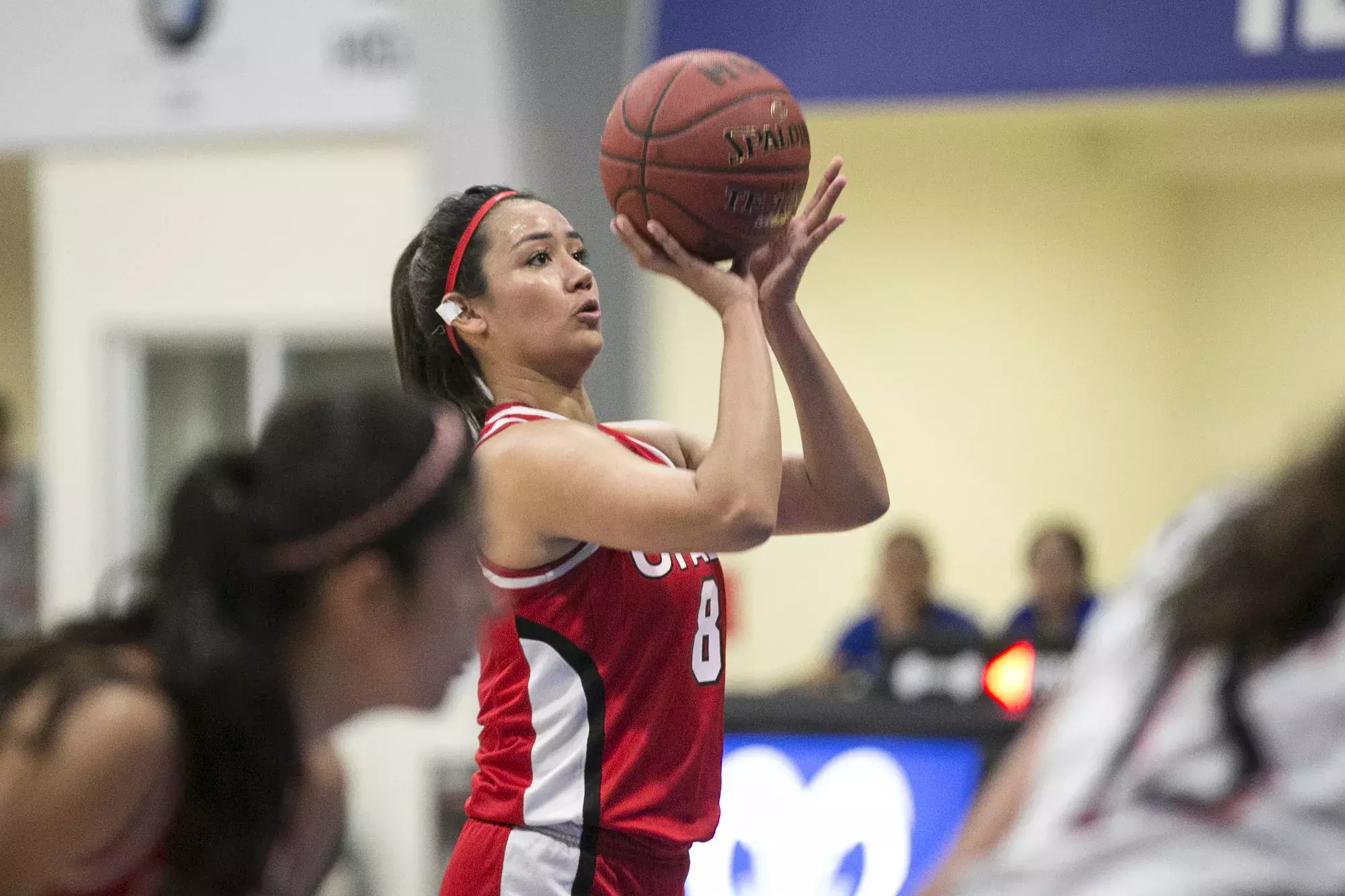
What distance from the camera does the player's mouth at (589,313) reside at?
261cm

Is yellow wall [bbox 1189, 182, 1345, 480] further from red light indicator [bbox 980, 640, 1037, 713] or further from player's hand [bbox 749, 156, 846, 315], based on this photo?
player's hand [bbox 749, 156, 846, 315]

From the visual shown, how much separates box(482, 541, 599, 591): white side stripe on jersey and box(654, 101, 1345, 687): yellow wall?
5.00 meters

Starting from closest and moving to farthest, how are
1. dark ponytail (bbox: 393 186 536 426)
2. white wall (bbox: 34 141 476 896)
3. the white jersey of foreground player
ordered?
the white jersey of foreground player, dark ponytail (bbox: 393 186 536 426), white wall (bbox: 34 141 476 896)

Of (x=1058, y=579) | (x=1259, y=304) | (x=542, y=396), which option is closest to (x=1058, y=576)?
(x=1058, y=579)

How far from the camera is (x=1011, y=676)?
527 cm

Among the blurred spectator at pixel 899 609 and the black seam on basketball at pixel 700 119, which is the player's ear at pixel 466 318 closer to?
the black seam on basketball at pixel 700 119

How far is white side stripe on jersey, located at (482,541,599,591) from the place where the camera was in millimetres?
2523

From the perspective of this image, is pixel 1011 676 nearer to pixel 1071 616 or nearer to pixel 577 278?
pixel 1071 616

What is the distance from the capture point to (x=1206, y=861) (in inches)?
48.1

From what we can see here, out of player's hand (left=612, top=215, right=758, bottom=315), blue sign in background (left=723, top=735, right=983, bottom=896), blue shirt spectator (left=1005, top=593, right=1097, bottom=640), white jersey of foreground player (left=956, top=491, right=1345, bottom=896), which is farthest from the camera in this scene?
blue shirt spectator (left=1005, top=593, right=1097, bottom=640)

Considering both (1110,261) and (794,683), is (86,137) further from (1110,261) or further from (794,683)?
(1110,261)

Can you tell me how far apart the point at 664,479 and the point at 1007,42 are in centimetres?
456

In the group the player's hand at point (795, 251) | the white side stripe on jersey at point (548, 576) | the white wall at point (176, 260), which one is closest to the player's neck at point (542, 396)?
the white side stripe on jersey at point (548, 576)

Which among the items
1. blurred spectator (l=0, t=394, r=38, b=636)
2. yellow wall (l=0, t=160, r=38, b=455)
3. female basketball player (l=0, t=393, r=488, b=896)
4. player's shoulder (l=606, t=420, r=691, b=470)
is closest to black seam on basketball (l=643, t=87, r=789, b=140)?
player's shoulder (l=606, t=420, r=691, b=470)
